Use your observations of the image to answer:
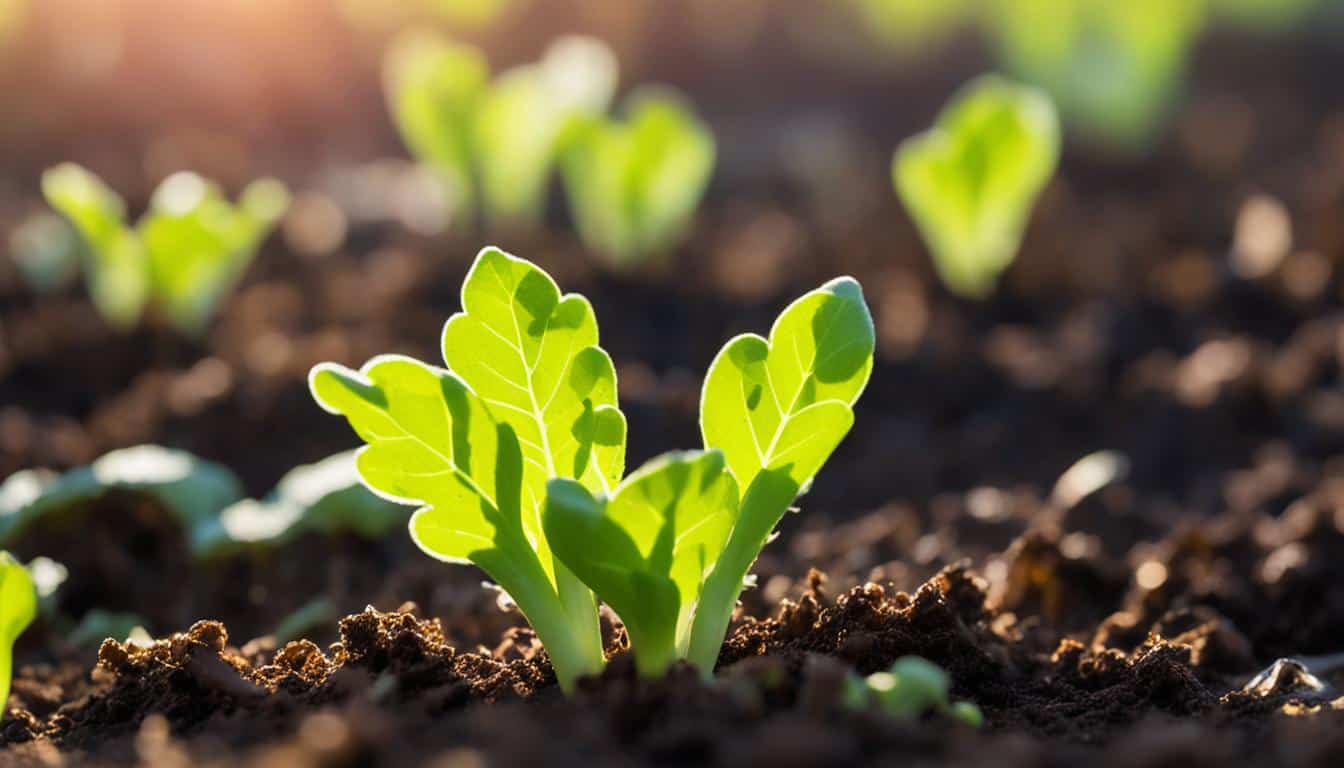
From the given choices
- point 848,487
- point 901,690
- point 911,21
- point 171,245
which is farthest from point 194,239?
point 911,21

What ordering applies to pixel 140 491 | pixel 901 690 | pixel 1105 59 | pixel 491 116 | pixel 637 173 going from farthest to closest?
pixel 1105 59 < pixel 491 116 < pixel 637 173 < pixel 140 491 < pixel 901 690

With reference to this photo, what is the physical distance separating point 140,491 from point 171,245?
107cm

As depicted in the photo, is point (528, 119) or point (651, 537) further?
point (528, 119)

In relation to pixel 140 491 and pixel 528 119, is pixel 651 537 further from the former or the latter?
pixel 528 119

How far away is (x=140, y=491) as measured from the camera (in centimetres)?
259

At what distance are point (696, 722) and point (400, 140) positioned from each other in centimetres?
516

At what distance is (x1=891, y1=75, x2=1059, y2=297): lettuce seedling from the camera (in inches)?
142

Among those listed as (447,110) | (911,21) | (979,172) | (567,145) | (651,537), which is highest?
(911,21)

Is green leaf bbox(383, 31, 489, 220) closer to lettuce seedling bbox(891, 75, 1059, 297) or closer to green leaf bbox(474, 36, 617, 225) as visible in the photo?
green leaf bbox(474, 36, 617, 225)

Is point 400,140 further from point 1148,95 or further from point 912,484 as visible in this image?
point 912,484

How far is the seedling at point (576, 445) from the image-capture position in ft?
5.23

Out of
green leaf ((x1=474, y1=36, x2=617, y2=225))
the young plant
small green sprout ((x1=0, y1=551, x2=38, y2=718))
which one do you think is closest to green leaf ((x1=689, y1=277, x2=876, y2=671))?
the young plant

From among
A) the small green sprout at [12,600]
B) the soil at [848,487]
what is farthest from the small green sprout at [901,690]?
the small green sprout at [12,600]

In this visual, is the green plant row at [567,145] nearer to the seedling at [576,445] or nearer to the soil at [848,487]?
the soil at [848,487]
